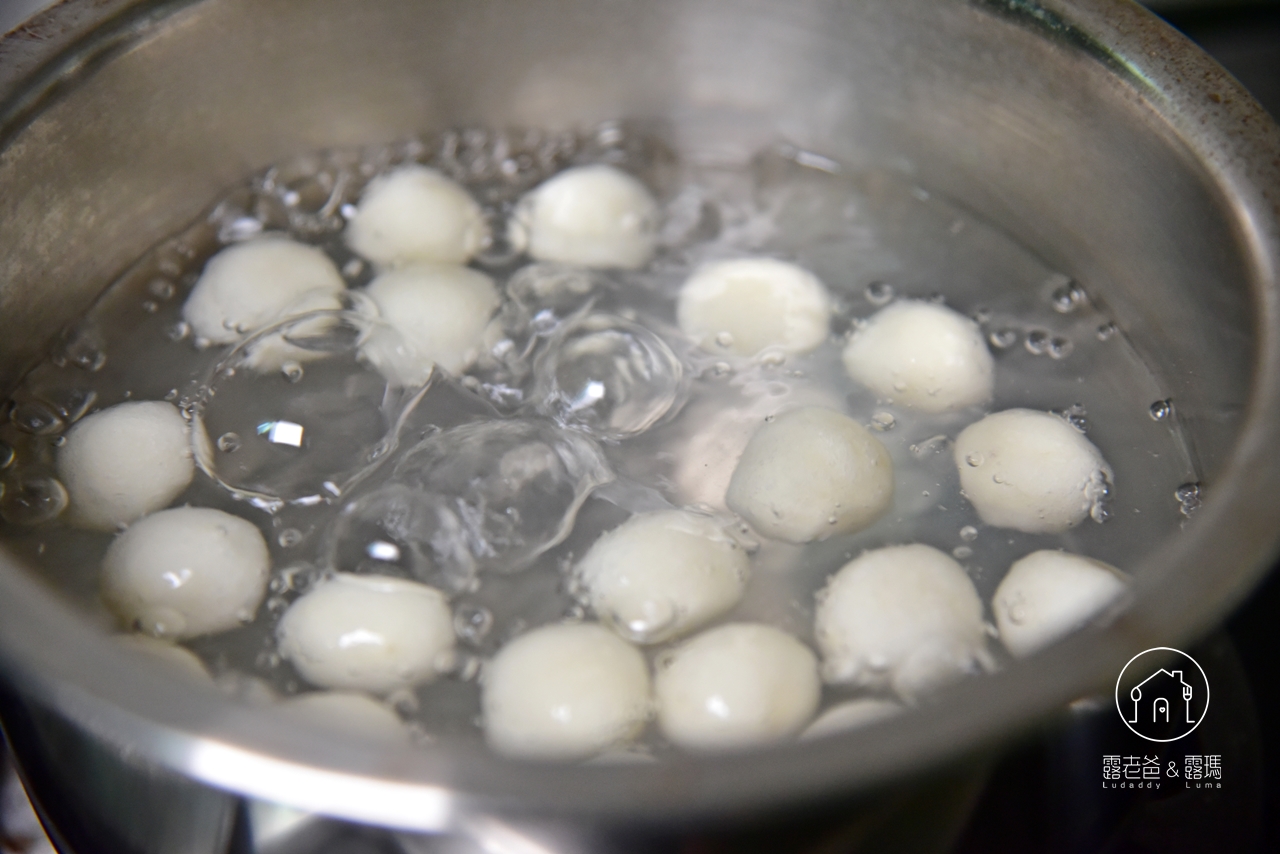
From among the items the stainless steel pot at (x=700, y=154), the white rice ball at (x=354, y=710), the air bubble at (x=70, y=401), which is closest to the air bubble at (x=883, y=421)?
the stainless steel pot at (x=700, y=154)

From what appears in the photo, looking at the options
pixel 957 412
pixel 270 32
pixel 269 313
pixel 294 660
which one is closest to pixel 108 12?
pixel 270 32

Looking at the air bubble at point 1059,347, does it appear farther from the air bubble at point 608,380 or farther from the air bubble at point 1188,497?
the air bubble at point 608,380

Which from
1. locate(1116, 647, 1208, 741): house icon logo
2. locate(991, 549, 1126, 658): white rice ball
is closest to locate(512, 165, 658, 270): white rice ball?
locate(991, 549, 1126, 658): white rice ball

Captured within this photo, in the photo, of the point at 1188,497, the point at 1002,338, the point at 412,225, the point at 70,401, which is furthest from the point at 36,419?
the point at 1188,497

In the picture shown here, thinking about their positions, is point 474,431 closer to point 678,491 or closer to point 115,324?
point 678,491

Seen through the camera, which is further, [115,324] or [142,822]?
[115,324]

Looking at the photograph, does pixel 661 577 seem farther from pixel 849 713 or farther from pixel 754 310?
pixel 754 310
